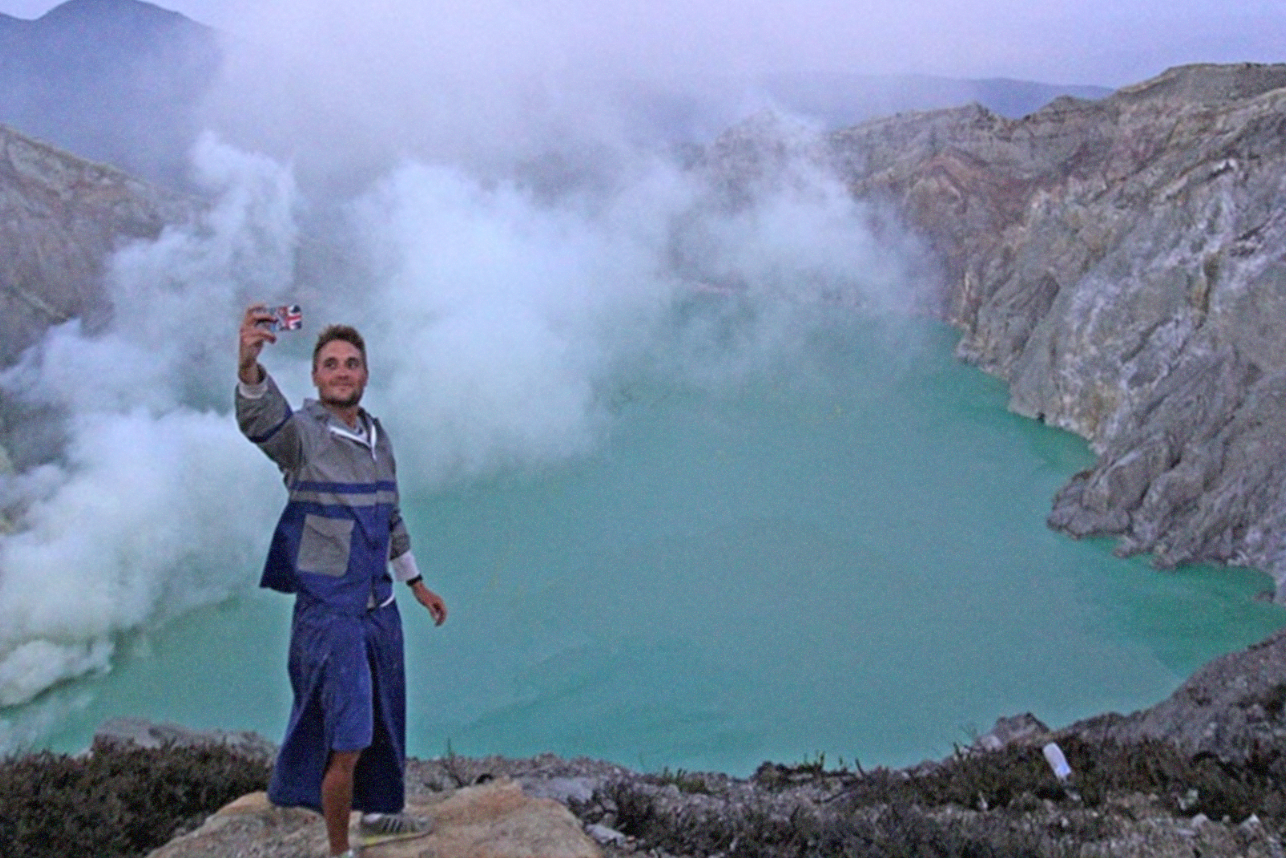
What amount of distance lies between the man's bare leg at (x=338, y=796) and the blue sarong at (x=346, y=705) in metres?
0.05

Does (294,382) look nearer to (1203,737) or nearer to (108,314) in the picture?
(108,314)

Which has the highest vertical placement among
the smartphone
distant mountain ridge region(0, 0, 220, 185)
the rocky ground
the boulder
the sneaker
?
distant mountain ridge region(0, 0, 220, 185)

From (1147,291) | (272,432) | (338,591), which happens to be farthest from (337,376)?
(1147,291)

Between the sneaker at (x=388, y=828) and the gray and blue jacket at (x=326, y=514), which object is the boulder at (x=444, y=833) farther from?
the gray and blue jacket at (x=326, y=514)

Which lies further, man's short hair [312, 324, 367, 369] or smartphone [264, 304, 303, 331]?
man's short hair [312, 324, 367, 369]

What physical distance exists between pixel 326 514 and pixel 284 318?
688mm

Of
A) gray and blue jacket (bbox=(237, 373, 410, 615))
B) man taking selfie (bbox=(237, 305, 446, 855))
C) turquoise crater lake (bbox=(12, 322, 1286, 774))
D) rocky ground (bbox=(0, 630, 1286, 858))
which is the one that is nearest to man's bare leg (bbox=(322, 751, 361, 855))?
man taking selfie (bbox=(237, 305, 446, 855))

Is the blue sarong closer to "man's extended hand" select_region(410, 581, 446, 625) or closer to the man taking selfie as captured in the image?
the man taking selfie

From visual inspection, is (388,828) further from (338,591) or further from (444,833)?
(338,591)

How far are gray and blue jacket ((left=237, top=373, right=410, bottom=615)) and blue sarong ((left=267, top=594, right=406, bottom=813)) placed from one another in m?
0.09

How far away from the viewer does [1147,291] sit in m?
22.8

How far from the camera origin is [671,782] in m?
6.72

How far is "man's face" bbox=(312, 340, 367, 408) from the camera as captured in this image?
3.68 metres

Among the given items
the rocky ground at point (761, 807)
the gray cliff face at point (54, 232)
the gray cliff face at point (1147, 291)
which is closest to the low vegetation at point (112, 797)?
the rocky ground at point (761, 807)
